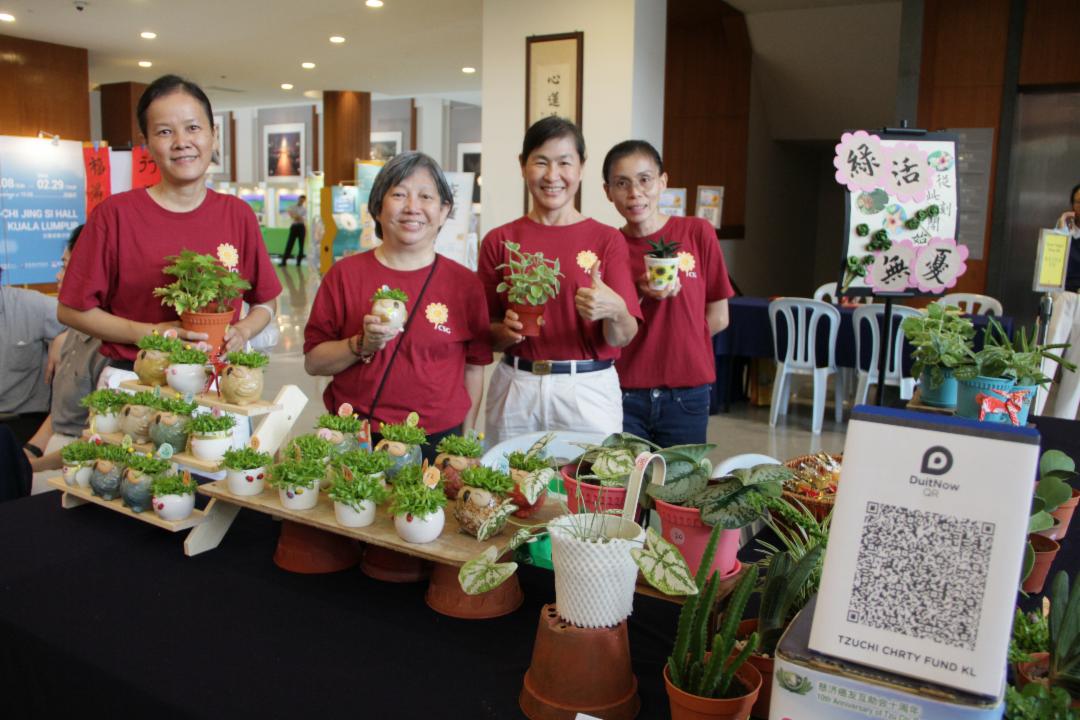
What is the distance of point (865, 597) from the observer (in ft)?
2.82

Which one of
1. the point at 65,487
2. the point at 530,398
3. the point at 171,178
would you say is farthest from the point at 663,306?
the point at 65,487

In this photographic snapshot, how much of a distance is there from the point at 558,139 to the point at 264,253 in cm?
92

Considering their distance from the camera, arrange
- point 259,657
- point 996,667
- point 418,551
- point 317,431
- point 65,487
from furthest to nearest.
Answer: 1. point 65,487
2. point 317,431
3. point 418,551
4. point 259,657
5. point 996,667

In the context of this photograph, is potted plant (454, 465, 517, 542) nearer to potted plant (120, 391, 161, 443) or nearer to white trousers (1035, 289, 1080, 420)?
potted plant (120, 391, 161, 443)

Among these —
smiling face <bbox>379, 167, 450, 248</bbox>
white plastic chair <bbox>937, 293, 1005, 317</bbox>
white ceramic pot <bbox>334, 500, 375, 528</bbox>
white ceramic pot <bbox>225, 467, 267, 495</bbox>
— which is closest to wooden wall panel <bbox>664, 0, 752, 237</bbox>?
white plastic chair <bbox>937, 293, 1005, 317</bbox>

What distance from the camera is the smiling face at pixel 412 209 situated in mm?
2098

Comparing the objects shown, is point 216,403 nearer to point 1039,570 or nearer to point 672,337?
point 672,337

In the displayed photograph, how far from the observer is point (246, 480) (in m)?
1.61

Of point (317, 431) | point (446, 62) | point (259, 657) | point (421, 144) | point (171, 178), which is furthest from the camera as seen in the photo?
point (421, 144)

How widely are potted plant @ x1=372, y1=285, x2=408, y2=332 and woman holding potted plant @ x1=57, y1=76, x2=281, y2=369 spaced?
1.56ft

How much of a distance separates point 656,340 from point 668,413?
0.24 meters

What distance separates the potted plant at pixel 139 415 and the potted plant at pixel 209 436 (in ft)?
0.49

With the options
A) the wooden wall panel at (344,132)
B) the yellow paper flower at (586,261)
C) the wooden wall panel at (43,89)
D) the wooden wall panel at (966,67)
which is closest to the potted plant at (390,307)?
the yellow paper flower at (586,261)

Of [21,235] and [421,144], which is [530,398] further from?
[421,144]
